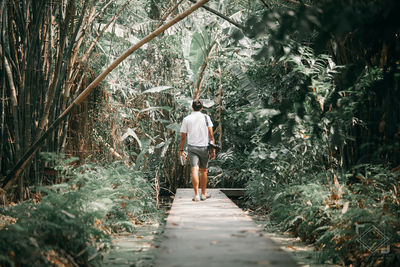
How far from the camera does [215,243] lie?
3285 mm

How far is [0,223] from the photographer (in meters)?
4.07

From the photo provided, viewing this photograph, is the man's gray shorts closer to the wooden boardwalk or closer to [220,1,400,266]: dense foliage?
[220,1,400,266]: dense foliage

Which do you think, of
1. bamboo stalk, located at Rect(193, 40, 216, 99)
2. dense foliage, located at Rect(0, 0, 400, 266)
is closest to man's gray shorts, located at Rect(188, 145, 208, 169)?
dense foliage, located at Rect(0, 0, 400, 266)

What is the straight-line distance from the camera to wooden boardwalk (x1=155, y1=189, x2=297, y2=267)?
2809mm

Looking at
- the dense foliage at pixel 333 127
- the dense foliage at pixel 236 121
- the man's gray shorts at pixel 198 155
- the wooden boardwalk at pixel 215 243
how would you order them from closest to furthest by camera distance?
the dense foliage at pixel 333 127
the wooden boardwalk at pixel 215 243
the dense foliage at pixel 236 121
the man's gray shorts at pixel 198 155

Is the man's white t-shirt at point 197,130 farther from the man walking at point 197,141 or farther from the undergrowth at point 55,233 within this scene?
the undergrowth at point 55,233

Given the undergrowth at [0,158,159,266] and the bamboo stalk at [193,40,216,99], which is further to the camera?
the bamboo stalk at [193,40,216,99]

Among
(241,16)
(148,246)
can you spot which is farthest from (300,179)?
(241,16)

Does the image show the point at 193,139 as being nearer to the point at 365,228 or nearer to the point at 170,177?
the point at 365,228

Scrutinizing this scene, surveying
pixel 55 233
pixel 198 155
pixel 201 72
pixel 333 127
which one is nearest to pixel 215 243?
pixel 55 233

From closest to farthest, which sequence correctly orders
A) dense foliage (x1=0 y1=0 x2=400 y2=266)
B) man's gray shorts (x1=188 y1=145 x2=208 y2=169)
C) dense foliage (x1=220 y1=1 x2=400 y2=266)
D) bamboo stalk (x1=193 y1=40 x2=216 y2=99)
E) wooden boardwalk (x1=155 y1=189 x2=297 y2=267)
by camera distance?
dense foliage (x1=220 y1=1 x2=400 y2=266) < wooden boardwalk (x1=155 y1=189 x2=297 y2=267) < dense foliage (x1=0 y1=0 x2=400 y2=266) < man's gray shorts (x1=188 y1=145 x2=208 y2=169) < bamboo stalk (x1=193 y1=40 x2=216 y2=99)

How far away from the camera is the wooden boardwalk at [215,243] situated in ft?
9.21

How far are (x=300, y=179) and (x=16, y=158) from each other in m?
3.62

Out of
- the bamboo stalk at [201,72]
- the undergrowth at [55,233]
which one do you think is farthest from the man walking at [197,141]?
the bamboo stalk at [201,72]
